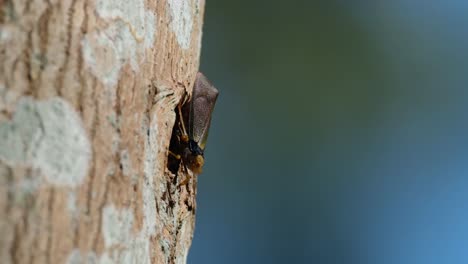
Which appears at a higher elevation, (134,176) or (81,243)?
(134,176)

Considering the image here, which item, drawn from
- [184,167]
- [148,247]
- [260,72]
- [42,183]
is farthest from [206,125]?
[260,72]

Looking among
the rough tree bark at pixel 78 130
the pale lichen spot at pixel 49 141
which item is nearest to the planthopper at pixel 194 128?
the rough tree bark at pixel 78 130

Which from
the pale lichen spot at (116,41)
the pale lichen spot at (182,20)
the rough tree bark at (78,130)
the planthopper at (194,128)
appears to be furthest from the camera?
the planthopper at (194,128)

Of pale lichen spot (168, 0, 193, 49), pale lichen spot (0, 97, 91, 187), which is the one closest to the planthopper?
pale lichen spot (168, 0, 193, 49)

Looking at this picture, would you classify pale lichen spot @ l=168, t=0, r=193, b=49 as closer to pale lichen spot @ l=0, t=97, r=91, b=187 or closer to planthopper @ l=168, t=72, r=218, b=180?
planthopper @ l=168, t=72, r=218, b=180

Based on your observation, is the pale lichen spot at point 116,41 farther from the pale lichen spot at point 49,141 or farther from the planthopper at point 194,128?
the planthopper at point 194,128

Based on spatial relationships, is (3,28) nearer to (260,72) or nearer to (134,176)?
(134,176)

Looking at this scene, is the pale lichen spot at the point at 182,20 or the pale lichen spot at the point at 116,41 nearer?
the pale lichen spot at the point at 116,41
